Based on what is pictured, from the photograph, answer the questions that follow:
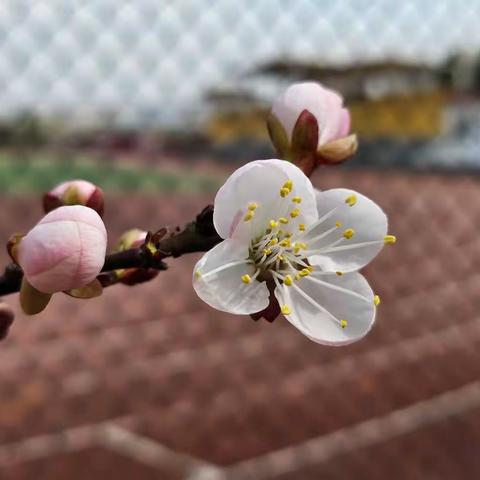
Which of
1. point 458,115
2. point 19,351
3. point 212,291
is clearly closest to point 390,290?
point 19,351

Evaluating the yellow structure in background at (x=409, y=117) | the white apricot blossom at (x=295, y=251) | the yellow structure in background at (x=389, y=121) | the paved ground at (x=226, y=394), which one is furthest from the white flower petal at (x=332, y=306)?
the yellow structure in background at (x=409, y=117)

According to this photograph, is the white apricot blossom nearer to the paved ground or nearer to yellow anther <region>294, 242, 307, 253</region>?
yellow anther <region>294, 242, 307, 253</region>

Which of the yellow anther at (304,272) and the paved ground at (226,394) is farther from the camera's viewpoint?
the paved ground at (226,394)

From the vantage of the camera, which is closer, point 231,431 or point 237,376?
point 231,431

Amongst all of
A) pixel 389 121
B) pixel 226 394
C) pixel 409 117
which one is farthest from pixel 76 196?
pixel 409 117

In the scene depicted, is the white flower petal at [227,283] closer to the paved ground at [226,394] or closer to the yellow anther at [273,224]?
the yellow anther at [273,224]

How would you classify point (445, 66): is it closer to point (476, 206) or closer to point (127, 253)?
point (127, 253)
